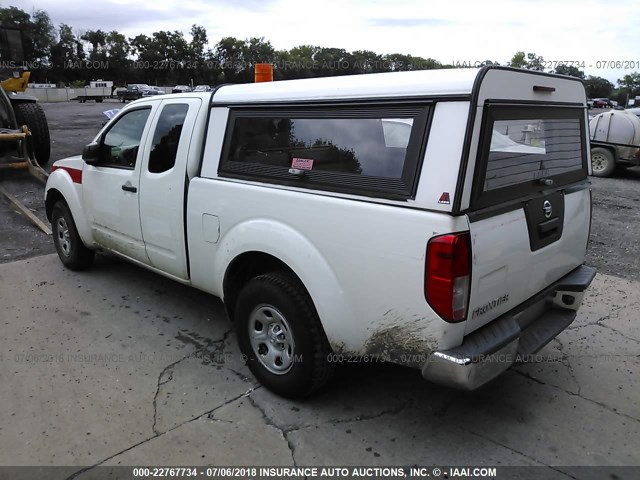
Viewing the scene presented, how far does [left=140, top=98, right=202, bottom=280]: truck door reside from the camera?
3729 mm

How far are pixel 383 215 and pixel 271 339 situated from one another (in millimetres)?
1221

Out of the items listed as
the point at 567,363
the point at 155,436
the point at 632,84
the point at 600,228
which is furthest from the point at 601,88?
the point at 155,436

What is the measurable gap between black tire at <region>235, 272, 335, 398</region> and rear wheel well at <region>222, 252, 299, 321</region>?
5.8 inches

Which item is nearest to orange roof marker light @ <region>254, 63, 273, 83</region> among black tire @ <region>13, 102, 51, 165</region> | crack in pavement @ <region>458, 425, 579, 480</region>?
crack in pavement @ <region>458, 425, 579, 480</region>

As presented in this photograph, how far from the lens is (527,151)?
2.95 meters

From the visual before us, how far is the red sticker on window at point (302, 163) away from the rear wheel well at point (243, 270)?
1.94ft

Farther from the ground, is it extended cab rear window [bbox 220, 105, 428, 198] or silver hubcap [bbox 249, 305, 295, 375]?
extended cab rear window [bbox 220, 105, 428, 198]

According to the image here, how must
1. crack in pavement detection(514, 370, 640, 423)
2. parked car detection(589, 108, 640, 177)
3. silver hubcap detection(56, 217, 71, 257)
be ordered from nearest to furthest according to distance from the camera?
crack in pavement detection(514, 370, 640, 423) → silver hubcap detection(56, 217, 71, 257) → parked car detection(589, 108, 640, 177)

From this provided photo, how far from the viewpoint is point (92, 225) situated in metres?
4.89

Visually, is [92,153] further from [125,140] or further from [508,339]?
[508,339]

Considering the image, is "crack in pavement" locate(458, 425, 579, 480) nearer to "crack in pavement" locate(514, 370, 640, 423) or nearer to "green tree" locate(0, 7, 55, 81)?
"crack in pavement" locate(514, 370, 640, 423)

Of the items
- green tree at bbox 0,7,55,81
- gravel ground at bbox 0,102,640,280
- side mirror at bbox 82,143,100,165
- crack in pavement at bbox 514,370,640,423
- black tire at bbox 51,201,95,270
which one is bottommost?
crack in pavement at bbox 514,370,640,423

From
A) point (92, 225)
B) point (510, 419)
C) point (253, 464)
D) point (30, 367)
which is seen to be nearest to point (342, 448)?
point (253, 464)

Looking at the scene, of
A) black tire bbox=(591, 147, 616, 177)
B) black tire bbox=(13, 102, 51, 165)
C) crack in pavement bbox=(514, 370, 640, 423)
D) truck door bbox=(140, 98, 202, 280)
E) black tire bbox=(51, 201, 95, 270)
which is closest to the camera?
crack in pavement bbox=(514, 370, 640, 423)
